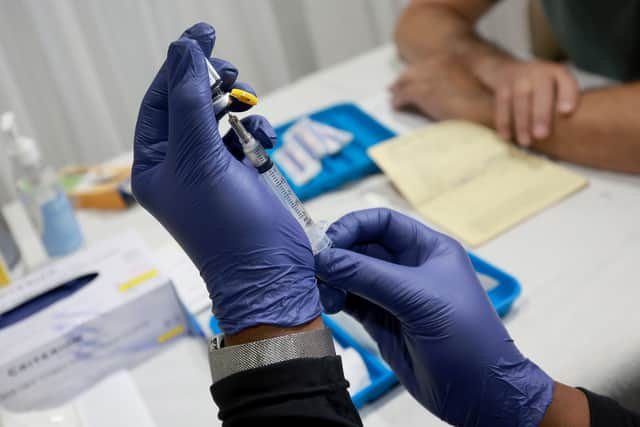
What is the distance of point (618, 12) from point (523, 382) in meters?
0.83

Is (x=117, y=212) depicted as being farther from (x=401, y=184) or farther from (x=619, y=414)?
(x=619, y=414)

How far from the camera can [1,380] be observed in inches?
26.5

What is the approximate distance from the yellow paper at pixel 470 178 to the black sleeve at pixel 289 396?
1.37 ft

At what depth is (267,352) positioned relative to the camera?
480 mm

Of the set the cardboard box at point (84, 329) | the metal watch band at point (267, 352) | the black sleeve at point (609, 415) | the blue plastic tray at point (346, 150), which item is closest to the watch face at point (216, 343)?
the metal watch band at point (267, 352)

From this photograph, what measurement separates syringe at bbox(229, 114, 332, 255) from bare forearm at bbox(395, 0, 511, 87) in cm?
74

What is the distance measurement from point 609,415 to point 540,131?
0.54 meters

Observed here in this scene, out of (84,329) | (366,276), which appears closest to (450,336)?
Result: (366,276)

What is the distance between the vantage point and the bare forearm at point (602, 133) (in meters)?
0.90

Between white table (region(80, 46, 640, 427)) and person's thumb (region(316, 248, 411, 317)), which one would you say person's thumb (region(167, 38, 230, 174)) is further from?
white table (region(80, 46, 640, 427))

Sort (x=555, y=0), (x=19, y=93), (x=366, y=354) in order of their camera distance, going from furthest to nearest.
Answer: (x=19, y=93) → (x=555, y=0) → (x=366, y=354)

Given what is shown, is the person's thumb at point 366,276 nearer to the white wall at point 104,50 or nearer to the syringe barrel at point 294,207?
the syringe barrel at point 294,207

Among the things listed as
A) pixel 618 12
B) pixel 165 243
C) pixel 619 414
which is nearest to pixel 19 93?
pixel 165 243

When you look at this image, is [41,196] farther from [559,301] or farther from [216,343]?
[559,301]
